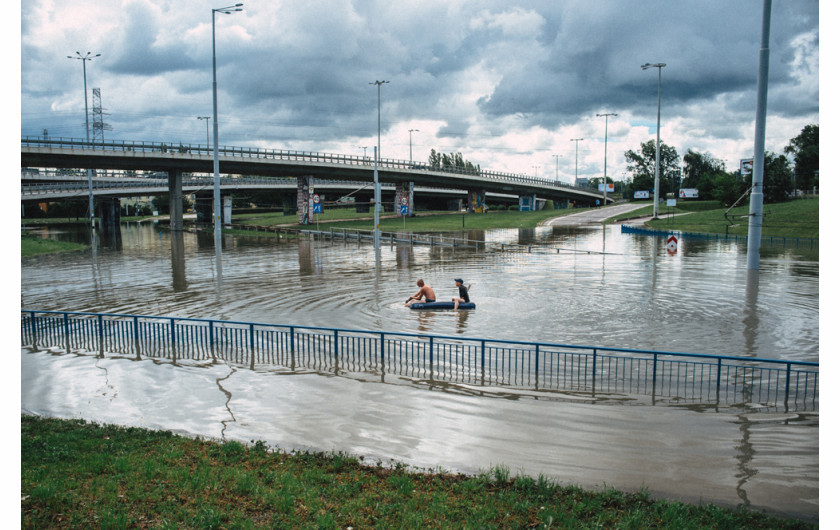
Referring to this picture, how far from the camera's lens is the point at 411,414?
10484 millimetres

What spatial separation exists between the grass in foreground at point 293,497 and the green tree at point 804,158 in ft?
263

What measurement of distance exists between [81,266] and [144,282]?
10926 mm

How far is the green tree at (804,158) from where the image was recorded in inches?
2948

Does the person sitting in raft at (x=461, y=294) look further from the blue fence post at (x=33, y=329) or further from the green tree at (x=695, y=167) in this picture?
the green tree at (x=695, y=167)

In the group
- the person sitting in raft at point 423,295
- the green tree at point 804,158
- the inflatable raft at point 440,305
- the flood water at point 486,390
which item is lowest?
the flood water at point 486,390

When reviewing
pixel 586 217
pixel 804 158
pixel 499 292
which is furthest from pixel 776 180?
pixel 499 292

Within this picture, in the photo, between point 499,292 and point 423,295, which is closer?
point 423,295

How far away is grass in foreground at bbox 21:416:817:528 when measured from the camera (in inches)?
255

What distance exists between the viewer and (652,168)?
158750mm

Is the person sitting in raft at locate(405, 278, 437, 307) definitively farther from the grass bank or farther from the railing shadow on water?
the grass bank

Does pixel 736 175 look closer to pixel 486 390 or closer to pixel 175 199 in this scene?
pixel 175 199

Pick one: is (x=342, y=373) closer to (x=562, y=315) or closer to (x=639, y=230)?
(x=562, y=315)

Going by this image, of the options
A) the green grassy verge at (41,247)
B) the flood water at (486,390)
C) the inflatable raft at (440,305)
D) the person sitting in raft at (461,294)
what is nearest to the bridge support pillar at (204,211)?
the green grassy verge at (41,247)

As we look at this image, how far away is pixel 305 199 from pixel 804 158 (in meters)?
71.7
